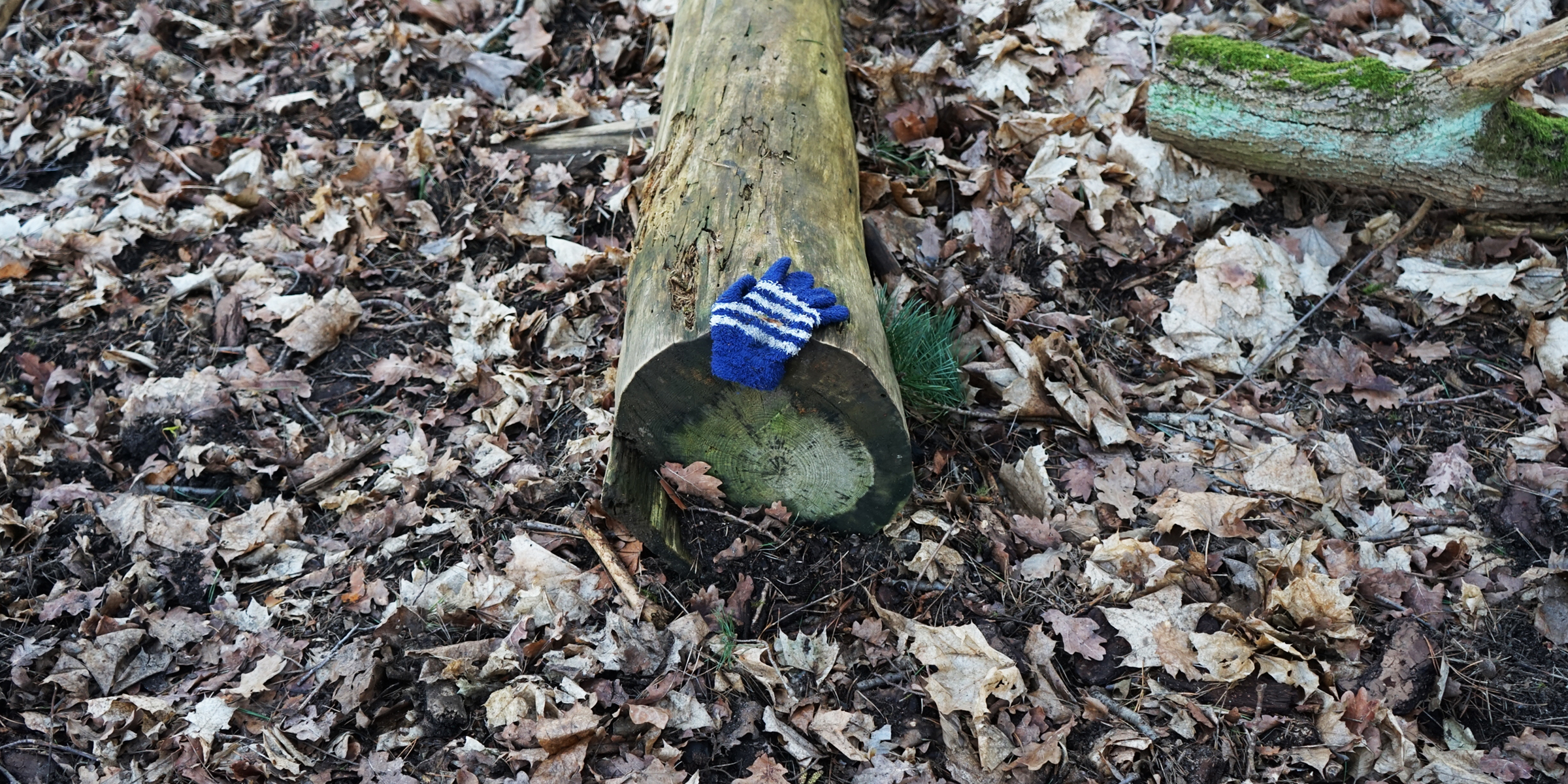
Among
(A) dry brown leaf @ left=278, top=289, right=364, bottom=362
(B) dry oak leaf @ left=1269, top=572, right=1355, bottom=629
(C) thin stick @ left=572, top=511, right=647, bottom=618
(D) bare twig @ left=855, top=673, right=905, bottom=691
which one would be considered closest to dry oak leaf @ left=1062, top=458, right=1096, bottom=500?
(B) dry oak leaf @ left=1269, top=572, right=1355, bottom=629

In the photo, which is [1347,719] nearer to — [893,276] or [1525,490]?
[1525,490]

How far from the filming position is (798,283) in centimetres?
284

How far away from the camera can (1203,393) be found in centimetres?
391

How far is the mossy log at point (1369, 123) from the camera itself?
13.6ft

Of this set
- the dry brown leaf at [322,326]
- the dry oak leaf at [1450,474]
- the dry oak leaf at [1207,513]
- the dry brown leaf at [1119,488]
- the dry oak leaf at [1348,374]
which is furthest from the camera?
the dry brown leaf at [322,326]

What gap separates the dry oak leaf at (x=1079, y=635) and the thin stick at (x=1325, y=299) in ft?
4.08

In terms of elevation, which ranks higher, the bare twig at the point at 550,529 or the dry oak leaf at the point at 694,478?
the dry oak leaf at the point at 694,478

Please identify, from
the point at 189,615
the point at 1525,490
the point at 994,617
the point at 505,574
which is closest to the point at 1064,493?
the point at 994,617

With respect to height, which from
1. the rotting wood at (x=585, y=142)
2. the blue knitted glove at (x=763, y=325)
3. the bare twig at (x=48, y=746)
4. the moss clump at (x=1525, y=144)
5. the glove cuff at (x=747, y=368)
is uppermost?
the blue knitted glove at (x=763, y=325)

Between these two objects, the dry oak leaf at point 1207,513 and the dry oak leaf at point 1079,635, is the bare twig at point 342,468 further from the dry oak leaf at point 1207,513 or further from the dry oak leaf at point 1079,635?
the dry oak leaf at point 1207,513

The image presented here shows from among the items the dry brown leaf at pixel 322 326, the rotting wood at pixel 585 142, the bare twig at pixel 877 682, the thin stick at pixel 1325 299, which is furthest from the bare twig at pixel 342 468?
the thin stick at pixel 1325 299

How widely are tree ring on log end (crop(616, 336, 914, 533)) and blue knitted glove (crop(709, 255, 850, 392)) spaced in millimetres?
59

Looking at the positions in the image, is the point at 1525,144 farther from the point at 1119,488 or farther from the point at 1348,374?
the point at 1119,488

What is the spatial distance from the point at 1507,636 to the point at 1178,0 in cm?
389
